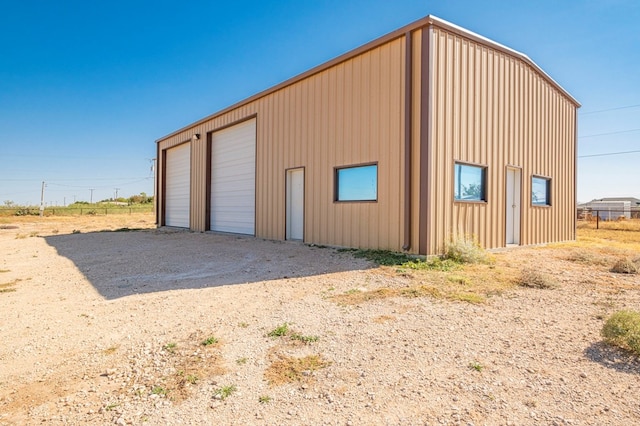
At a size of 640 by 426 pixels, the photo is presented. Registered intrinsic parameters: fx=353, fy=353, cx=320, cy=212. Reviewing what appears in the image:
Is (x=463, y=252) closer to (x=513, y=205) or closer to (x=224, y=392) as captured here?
(x=513, y=205)

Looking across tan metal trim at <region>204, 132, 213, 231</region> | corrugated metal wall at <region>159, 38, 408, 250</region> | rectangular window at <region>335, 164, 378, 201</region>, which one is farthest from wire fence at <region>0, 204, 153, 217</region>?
rectangular window at <region>335, 164, 378, 201</region>

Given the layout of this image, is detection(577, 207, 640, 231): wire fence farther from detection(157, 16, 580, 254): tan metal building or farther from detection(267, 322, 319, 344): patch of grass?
detection(267, 322, 319, 344): patch of grass

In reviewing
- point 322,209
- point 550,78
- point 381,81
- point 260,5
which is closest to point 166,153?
point 260,5

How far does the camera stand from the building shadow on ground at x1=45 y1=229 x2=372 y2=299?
232 inches

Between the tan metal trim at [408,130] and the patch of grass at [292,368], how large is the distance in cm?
500

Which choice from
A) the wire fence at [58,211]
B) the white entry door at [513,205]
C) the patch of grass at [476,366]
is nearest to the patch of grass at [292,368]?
the patch of grass at [476,366]

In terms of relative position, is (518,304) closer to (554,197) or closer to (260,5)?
(554,197)

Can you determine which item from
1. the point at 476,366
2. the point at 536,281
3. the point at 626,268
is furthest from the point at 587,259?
the point at 476,366

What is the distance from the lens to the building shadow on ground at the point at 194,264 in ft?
19.3

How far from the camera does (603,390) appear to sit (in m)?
2.31

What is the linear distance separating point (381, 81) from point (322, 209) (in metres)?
3.57

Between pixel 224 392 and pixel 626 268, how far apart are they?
7.36 meters

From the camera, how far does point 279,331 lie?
3500 mm

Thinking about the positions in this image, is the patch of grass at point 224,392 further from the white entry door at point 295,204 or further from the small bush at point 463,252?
the white entry door at point 295,204
